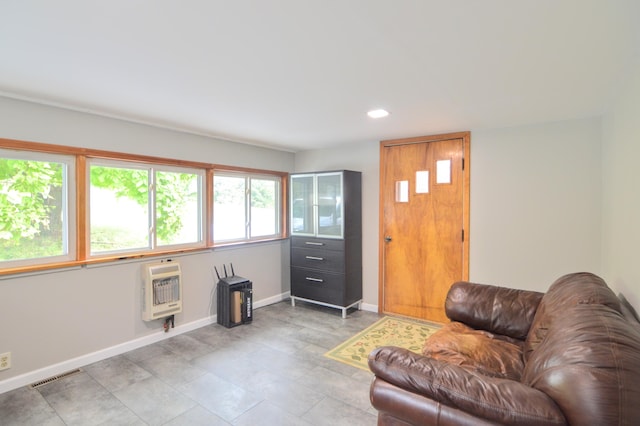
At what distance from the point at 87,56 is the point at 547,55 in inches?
101

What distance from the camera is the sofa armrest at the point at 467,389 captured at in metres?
1.18

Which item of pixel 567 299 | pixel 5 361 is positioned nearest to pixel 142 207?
pixel 5 361

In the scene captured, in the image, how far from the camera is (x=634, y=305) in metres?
1.83

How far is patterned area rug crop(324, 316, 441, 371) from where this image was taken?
123 inches

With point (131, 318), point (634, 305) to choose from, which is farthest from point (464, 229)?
point (131, 318)

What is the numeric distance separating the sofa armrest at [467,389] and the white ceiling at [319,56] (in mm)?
1529

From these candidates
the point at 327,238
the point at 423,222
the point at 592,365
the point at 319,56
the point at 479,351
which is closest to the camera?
the point at 592,365

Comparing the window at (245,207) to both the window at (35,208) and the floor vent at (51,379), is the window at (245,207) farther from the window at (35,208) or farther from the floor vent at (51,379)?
the floor vent at (51,379)

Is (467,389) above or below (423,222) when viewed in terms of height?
below

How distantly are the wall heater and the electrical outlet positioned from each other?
1.00 meters

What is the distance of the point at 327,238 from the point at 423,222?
3.96ft

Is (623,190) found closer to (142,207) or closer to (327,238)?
(327,238)

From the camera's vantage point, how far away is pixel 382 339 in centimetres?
353

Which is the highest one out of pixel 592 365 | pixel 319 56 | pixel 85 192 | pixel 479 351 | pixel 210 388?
pixel 319 56
